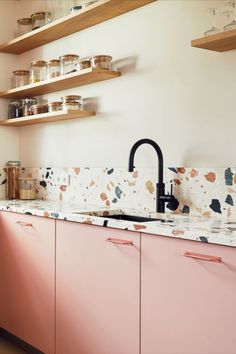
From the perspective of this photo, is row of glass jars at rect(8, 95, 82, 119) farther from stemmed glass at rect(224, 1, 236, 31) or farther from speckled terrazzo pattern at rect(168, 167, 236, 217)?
stemmed glass at rect(224, 1, 236, 31)

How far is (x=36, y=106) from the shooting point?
3.46 m

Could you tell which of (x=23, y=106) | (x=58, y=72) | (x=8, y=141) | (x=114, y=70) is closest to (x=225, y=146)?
(x=114, y=70)

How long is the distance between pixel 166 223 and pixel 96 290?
1.68 feet

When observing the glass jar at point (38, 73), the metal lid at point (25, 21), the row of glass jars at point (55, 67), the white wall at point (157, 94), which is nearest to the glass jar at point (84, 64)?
the row of glass jars at point (55, 67)

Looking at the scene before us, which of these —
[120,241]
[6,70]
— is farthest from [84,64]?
[120,241]

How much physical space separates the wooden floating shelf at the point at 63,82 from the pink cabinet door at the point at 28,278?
2.98ft

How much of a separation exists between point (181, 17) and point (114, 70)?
0.57m

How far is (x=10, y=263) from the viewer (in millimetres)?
3008

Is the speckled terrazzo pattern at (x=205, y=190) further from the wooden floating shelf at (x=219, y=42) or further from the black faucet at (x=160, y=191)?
the wooden floating shelf at (x=219, y=42)

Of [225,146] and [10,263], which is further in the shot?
[10,263]

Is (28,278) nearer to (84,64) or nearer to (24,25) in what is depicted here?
(84,64)

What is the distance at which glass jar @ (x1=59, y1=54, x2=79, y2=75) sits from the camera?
10.4 ft

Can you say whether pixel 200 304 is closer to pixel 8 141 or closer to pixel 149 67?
pixel 149 67

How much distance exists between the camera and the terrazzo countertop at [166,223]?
180cm
